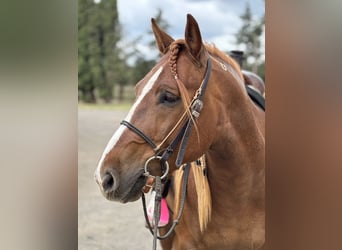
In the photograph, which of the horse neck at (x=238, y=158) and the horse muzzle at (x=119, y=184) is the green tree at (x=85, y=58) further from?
the horse muzzle at (x=119, y=184)

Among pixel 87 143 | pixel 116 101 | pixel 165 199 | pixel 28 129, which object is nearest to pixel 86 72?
pixel 116 101

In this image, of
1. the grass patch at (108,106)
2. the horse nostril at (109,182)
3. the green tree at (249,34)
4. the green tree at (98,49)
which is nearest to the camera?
the horse nostril at (109,182)

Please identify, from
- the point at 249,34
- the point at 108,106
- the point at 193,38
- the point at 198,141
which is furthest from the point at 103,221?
the point at 108,106

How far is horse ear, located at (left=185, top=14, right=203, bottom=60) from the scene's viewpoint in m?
0.97

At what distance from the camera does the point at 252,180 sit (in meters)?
1.21

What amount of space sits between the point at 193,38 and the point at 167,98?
18 centimetres

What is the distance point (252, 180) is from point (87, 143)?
174 inches

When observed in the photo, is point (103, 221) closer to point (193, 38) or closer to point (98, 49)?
point (193, 38)

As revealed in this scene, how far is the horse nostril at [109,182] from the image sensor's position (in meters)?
0.95

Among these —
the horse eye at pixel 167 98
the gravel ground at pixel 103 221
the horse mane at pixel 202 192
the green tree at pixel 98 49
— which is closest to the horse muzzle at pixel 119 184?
the horse eye at pixel 167 98

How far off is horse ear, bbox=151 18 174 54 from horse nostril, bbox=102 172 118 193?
0.41 m

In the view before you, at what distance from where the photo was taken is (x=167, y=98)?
979 millimetres

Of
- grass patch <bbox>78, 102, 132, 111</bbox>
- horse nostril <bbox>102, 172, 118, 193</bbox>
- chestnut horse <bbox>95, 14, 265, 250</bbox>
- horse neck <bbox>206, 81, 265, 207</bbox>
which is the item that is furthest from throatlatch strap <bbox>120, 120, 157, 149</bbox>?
grass patch <bbox>78, 102, 132, 111</bbox>

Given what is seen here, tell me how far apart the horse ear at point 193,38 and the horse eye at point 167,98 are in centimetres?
13
